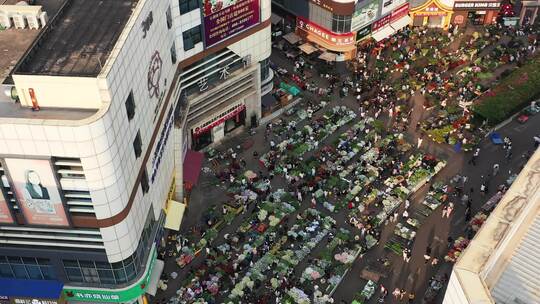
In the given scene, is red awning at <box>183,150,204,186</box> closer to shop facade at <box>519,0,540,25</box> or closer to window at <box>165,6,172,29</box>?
window at <box>165,6,172,29</box>

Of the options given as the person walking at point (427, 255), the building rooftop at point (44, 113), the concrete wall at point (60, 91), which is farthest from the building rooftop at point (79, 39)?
the person walking at point (427, 255)

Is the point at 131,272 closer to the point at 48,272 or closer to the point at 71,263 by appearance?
the point at 71,263

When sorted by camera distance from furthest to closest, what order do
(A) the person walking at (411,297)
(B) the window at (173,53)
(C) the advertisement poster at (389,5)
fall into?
1. (C) the advertisement poster at (389,5)
2. (B) the window at (173,53)
3. (A) the person walking at (411,297)

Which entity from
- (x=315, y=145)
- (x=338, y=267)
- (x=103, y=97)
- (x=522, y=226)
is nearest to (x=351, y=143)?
(x=315, y=145)

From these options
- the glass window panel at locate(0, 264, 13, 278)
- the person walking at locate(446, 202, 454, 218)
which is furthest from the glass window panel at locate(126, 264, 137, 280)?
the person walking at locate(446, 202, 454, 218)

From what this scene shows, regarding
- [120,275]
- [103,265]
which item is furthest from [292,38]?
[103,265]

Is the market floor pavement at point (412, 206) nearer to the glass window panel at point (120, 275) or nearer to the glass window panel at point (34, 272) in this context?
the glass window panel at point (120, 275)
